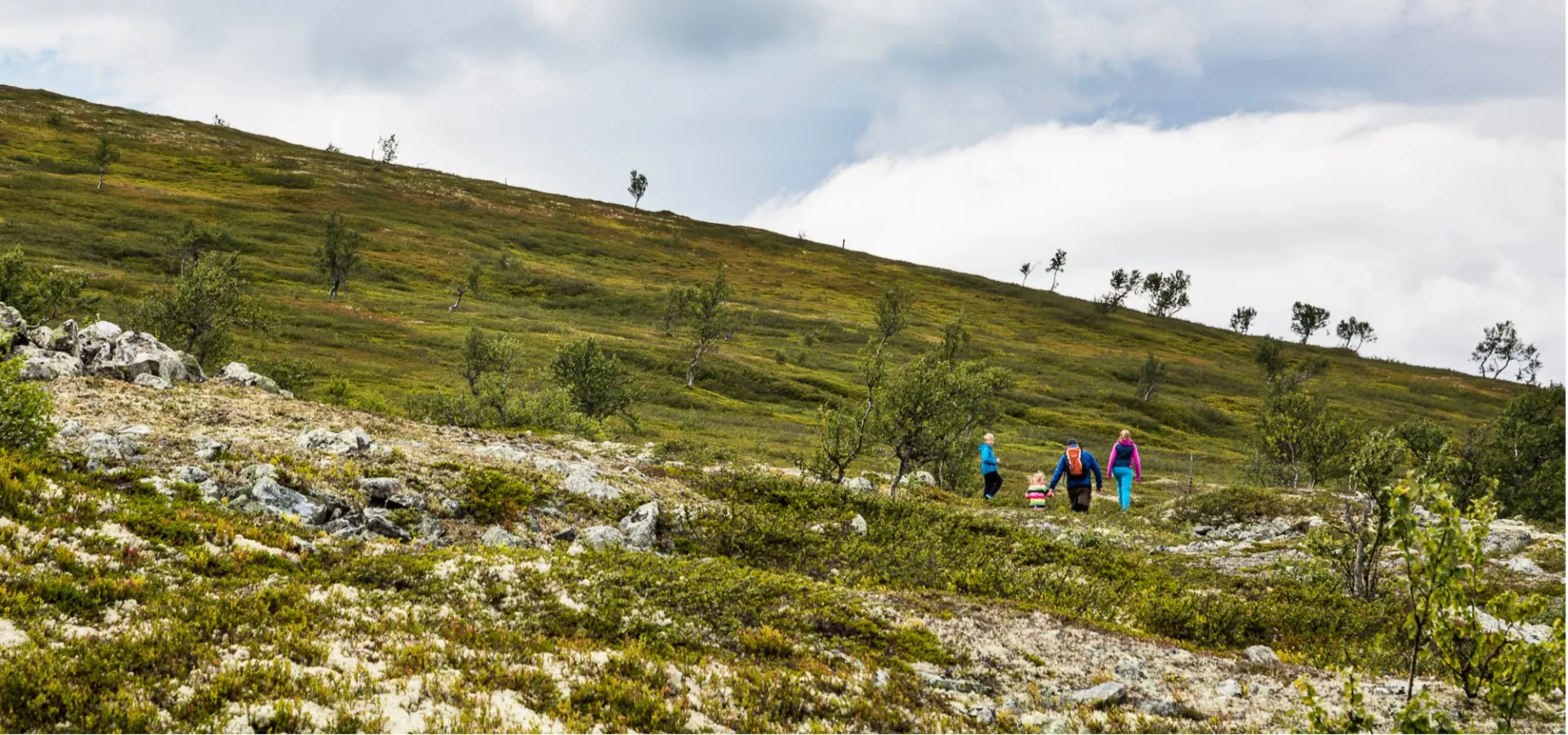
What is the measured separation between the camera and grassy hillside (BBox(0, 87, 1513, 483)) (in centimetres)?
7762

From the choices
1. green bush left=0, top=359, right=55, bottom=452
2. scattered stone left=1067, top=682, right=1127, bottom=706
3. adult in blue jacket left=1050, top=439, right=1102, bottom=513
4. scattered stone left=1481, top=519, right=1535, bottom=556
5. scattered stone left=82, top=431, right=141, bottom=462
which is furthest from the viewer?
adult in blue jacket left=1050, top=439, right=1102, bottom=513

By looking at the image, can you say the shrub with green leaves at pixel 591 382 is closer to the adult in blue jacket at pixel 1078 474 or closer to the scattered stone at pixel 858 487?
the scattered stone at pixel 858 487

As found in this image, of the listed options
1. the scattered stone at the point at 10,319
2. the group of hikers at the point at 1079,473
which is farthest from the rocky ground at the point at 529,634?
the group of hikers at the point at 1079,473

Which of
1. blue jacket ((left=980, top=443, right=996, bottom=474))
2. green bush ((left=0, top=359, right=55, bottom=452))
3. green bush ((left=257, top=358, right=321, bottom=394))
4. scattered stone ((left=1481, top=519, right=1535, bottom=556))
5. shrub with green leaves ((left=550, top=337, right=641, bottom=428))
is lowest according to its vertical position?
green bush ((left=257, top=358, right=321, bottom=394))

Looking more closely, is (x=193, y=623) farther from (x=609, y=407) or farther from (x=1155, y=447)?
(x=1155, y=447)

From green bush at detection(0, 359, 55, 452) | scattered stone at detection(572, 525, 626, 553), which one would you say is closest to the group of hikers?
scattered stone at detection(572, 525, 626, 553)

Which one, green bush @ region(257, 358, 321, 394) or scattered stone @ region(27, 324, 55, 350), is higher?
scattered stone @ region(27, 324, 55, 350)

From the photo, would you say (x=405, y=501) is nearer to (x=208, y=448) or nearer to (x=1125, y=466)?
(x=208, y=448)

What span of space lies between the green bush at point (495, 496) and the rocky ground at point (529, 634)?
371mm

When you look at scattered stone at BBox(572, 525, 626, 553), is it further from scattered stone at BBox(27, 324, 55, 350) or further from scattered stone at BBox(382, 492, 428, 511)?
scattered stone at BBox(27, 324, 55, 350)

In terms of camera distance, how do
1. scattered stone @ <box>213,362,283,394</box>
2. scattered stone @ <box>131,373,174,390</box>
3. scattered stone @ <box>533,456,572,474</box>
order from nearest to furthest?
1. scattered stone @ <box>533,456,572,474</box>
2. scattered stone @ <box>131,373,174,390</box>
3. scattered stone @ <box>213,362,283,394</box>

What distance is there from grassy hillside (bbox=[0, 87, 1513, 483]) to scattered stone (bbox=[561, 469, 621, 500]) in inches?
1114

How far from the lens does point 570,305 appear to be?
124312 millimetres

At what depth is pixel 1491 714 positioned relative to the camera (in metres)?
9.08
